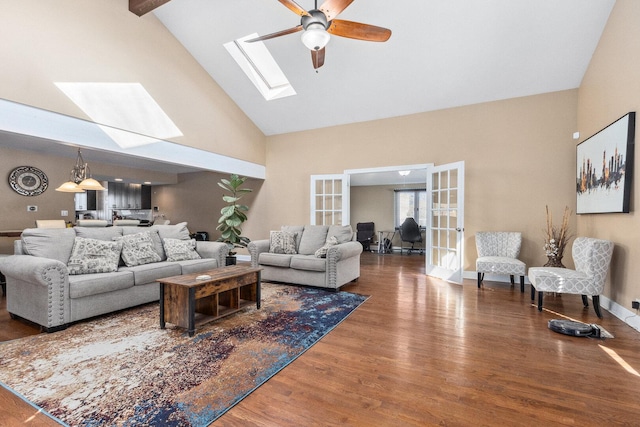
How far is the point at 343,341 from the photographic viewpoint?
8.30 feet

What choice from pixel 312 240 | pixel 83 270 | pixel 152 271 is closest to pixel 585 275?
pixel 312 240

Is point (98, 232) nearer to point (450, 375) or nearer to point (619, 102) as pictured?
point (450, 375)

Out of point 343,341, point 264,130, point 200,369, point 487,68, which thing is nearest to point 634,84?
point 487,68

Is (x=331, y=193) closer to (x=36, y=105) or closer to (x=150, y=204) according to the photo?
(x=36, y=105)

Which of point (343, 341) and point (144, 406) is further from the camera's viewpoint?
point (343, 341)

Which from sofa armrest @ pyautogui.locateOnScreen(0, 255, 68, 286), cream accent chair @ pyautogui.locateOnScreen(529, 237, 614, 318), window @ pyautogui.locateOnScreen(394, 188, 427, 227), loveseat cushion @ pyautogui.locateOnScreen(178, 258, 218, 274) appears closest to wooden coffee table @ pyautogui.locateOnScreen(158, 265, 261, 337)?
loveseat cushion @ pyautogui.locateOnScreen(178, 258, 218, 274)

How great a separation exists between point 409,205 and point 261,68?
6.30 meters

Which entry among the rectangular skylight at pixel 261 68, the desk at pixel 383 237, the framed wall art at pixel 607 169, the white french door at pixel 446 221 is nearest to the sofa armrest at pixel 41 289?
the rectangular skylight at pixel 261 68

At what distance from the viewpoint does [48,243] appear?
3.12m

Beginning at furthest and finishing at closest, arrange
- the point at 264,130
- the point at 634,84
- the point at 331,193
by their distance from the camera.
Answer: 1. the point at 264,130
2. the point at 331,193
3. the point at 634,84

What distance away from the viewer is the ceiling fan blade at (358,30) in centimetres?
294

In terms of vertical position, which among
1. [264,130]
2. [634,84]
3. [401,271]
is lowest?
[401,271]

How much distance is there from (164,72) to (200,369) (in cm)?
468

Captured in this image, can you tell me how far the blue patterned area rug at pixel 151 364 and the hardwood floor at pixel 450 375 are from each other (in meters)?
0.15
